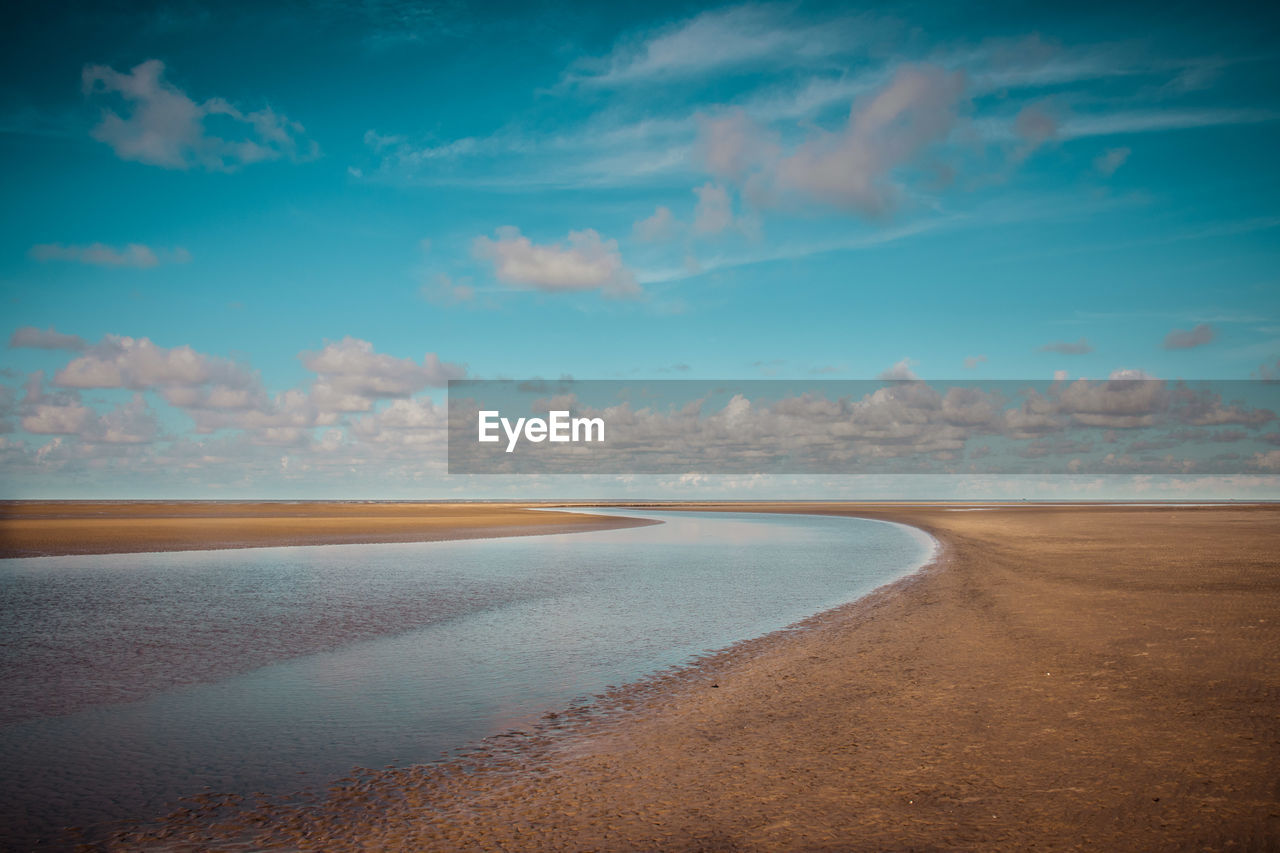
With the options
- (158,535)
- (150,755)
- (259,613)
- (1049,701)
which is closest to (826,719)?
(1049,701)

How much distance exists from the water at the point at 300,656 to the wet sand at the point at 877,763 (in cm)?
106

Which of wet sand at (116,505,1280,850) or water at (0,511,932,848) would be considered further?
water at (0,511,932,848)

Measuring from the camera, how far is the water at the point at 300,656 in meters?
8.35

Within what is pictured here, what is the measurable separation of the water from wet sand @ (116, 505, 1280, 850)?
1.06 metres

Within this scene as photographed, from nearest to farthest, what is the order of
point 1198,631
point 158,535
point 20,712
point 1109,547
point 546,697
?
point 20,712 < point 546,697 < point 1198,631 < point 1109,547 < point 158,535

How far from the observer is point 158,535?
48531 mm

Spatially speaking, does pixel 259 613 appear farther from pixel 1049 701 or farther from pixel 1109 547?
pixel 1109 547

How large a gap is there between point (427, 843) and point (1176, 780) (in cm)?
727

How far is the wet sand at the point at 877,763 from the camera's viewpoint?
6359 millimetres

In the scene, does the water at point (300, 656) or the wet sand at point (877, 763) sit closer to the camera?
the wet sand at point (877, 763)

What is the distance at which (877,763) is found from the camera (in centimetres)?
798

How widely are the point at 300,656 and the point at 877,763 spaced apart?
36.7 ft

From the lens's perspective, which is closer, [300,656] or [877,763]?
[877,763]

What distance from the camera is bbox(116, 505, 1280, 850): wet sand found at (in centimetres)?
636
